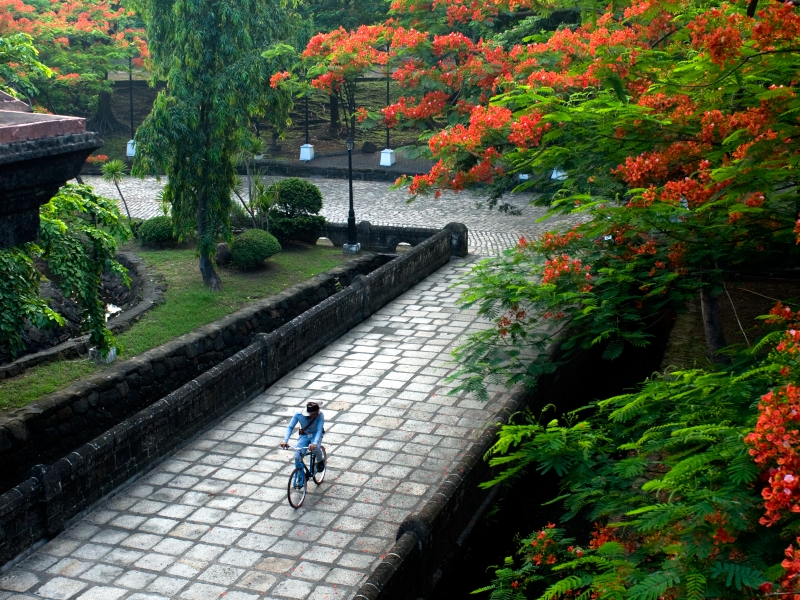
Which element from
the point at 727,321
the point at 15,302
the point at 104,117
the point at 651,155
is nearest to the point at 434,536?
the point at 651,155

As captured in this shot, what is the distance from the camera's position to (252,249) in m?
19.1

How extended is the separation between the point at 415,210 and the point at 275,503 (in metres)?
17.0

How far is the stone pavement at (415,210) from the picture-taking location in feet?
75.6

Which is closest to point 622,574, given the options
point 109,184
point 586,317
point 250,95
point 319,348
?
point 586,317

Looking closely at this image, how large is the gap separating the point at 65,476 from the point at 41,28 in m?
25.4

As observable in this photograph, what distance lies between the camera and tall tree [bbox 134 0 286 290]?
54.2ft

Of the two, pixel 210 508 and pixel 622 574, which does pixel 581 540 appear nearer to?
pixel 210 508

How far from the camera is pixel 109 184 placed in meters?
29.9

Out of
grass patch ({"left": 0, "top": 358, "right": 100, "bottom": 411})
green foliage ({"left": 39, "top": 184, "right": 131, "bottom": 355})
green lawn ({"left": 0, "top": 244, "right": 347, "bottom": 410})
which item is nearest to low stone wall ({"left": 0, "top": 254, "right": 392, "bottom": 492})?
grass patch ({"left": 0, "top": 358, "right": 100, "bottom": 411})

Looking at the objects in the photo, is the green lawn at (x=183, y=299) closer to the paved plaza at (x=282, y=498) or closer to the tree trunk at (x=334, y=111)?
the paved plaza at (x=282, y=498)

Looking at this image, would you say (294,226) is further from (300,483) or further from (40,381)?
(300,483)

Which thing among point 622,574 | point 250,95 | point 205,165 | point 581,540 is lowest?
point 581,540

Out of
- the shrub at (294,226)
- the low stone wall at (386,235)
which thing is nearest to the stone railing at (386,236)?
the low stone wall at (386,235)

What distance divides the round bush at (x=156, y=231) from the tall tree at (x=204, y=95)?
3425mm
